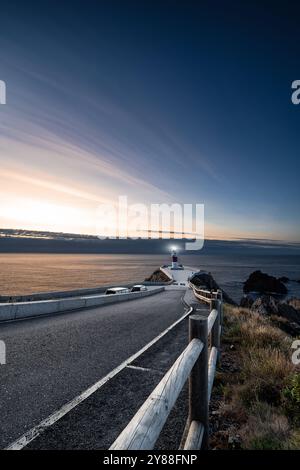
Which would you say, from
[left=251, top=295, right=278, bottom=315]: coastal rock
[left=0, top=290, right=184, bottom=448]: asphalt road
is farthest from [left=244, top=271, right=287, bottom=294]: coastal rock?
[left=0, top=290, right=184, bottom=448]: asphalt road

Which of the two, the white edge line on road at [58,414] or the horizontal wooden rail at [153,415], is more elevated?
the horizontal wooden rail at [153,415]

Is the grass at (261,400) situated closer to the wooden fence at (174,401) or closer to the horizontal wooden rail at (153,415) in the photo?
the wooden fence at (174,401)

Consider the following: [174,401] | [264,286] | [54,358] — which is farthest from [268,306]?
[264,286]

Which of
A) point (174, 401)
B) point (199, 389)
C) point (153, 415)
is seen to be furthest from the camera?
point (199, 389)

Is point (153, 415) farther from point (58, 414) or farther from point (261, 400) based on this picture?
point (261, 400)

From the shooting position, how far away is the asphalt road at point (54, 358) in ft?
12.8

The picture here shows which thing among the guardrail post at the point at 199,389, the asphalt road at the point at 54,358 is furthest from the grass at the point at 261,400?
the asphalt road at the point at 54,358

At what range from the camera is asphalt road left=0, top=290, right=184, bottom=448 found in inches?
154

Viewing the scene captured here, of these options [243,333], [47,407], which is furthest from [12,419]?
[243,333]

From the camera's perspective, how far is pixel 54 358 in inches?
237

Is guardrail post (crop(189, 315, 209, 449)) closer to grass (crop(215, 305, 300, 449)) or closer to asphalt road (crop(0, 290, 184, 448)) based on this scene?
grass (crop(215, 305, 300, 449))

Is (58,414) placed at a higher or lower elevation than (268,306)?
higher

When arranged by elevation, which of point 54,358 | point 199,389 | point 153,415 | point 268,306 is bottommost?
point 268,306
